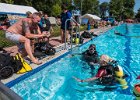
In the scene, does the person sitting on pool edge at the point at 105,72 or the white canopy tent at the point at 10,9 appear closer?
the person sitting on pool edge at the point at 105,72

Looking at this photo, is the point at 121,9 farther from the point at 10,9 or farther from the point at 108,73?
the point at 108,73

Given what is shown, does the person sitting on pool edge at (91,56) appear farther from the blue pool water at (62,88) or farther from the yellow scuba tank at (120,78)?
the yellow scuba tank at (120,78)

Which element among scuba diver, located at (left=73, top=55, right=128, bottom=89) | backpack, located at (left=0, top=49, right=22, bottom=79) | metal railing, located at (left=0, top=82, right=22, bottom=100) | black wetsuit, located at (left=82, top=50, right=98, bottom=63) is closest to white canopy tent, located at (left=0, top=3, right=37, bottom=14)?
black wetsuit, located at (left=82, top=50, right=98, bottom=63)

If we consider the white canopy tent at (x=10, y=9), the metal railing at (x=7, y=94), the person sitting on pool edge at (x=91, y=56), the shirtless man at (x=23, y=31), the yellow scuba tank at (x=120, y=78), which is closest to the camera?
the metal railing at (x=7, y=94)

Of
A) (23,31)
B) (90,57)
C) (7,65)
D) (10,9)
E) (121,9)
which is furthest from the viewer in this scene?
(121,9)

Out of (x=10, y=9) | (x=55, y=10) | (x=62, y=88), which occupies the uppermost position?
(x=55, y=10)

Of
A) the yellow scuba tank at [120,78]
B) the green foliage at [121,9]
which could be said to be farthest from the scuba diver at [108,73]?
the green foliage at [121,9]

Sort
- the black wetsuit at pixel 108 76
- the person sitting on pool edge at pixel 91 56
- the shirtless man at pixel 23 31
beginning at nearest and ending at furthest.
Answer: the black wetsuit at pixel 108 76, the shirtless man at pixel 23 31, the person sitting on pool edge at pixel 91 56

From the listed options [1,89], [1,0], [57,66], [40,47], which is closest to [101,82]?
[57,66]

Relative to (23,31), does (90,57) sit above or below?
below

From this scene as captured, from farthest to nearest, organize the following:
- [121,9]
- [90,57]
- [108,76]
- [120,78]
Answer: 1. [121,9]
2. [90,57]
3. [120,78]
4. [108,76]

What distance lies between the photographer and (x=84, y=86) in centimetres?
657

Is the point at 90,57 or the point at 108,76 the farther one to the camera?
the point at 90,57

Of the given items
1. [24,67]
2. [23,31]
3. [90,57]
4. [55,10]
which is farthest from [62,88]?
[55,10]
